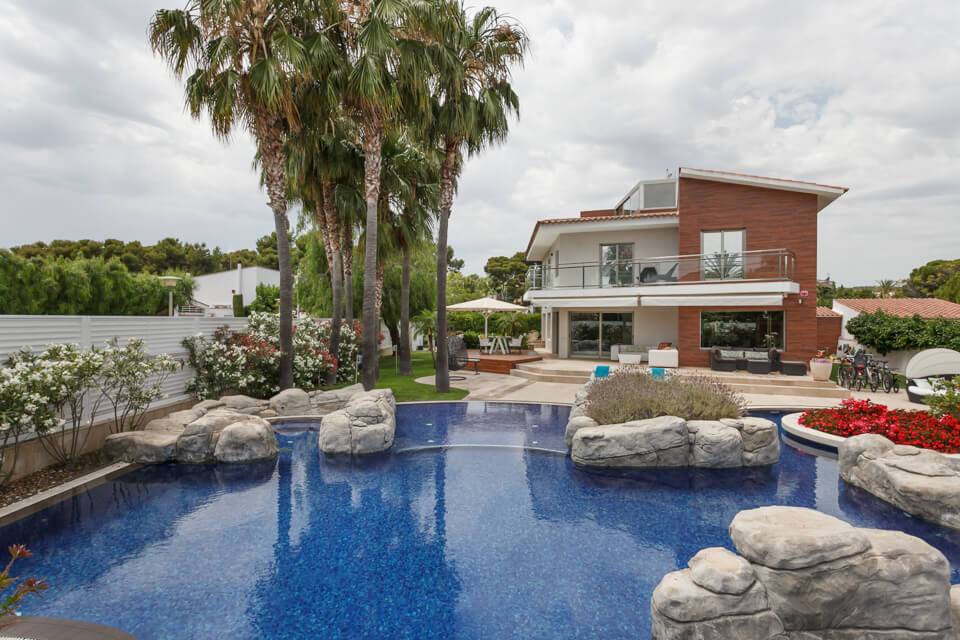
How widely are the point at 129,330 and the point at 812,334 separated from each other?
78.6 ft

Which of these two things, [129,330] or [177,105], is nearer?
[129,330]

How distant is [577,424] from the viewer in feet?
33.7

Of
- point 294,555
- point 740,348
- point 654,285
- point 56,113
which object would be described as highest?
point 56,113

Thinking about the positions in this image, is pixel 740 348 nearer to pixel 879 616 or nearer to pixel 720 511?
pixel 720 511

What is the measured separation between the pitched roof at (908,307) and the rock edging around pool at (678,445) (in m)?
23.9

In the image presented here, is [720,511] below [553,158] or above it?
below

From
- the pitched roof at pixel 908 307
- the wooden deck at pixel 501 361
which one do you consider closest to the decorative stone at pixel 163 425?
the wooden deck at pixel 501 361

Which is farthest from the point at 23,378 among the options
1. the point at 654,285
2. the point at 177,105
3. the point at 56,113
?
the point at 654,285

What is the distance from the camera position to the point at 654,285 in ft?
67.5

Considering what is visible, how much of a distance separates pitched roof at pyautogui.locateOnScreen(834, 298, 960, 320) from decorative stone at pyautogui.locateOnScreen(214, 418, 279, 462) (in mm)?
31830

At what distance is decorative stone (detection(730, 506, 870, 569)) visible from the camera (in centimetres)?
391

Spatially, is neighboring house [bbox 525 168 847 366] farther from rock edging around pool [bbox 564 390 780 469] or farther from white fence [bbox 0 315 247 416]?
white fence [bbox 0 315 247 416]

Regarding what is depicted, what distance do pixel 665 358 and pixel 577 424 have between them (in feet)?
38.9

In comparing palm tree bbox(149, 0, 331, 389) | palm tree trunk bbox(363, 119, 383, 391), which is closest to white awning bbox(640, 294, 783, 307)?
palm tree trunk bbox(363, 119, 383, 391)
